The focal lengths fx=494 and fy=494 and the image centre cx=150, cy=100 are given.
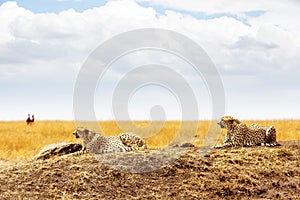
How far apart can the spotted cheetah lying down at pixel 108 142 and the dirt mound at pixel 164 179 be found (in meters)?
0.67

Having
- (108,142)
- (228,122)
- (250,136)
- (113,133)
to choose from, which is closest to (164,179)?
(108,142)

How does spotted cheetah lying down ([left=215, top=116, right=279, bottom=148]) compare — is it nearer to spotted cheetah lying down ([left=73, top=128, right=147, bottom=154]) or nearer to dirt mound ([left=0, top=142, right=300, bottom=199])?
dirt mound ([left=0, top=142, right=300, bottom=199])

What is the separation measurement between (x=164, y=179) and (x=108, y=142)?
6.82ft

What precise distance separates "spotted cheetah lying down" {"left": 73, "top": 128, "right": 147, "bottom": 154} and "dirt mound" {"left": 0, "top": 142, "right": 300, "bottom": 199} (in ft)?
2.20

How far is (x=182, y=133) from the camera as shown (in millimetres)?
17766

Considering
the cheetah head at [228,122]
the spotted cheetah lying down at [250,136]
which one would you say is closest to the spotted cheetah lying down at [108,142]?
the spotted cheetah lying down at [250,136]

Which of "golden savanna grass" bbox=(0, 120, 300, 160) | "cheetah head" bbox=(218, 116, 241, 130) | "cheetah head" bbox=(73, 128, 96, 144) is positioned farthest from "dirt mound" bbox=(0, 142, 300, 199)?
"golden savanna grass" bbox=(0, 120, 300, 160)

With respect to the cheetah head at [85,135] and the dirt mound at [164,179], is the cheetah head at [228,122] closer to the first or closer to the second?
the dirt mound at [164,179]

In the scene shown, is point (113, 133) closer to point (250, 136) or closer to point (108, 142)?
point (250, 136)

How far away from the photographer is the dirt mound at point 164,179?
298 inches

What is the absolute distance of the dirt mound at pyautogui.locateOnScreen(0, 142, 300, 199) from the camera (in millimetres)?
7570

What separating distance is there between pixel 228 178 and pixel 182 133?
31.4ft

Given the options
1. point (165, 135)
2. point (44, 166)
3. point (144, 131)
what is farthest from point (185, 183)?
point (144, 131)

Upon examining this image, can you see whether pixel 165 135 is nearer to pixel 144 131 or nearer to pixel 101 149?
pixel 144 131
